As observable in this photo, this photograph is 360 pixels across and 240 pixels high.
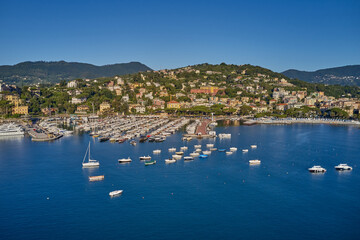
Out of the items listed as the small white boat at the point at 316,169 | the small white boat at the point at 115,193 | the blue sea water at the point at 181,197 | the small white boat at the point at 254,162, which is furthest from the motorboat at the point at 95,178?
the small white boat at the point at 316,169

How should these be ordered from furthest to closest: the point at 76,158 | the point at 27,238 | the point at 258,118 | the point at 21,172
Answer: the point at 258,118, the point at 76,158, the point at 21,172, the point at 27,238

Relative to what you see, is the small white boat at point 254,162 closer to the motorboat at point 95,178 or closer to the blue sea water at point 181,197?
the blue sea water at point 181,197

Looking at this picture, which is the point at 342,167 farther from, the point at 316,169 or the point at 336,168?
the point at 316,169

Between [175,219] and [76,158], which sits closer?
[175,219]

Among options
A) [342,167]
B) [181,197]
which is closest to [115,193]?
Result: [181,197]

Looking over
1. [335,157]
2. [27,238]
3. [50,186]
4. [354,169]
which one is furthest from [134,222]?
[335,157]

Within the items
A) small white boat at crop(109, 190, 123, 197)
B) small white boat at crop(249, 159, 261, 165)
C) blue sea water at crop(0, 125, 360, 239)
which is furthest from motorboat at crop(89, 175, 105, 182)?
small white boat at crop(249, 159, 261, 165)

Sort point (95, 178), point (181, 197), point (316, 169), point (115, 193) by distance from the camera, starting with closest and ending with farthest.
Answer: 1. point (181, 197)
2. point (115, 193)
3. point (95, 178)
4. point (316, 169)

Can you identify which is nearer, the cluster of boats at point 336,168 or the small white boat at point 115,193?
the small white boat at point 115,193

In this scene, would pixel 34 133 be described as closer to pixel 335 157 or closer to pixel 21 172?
pixel 21 172
